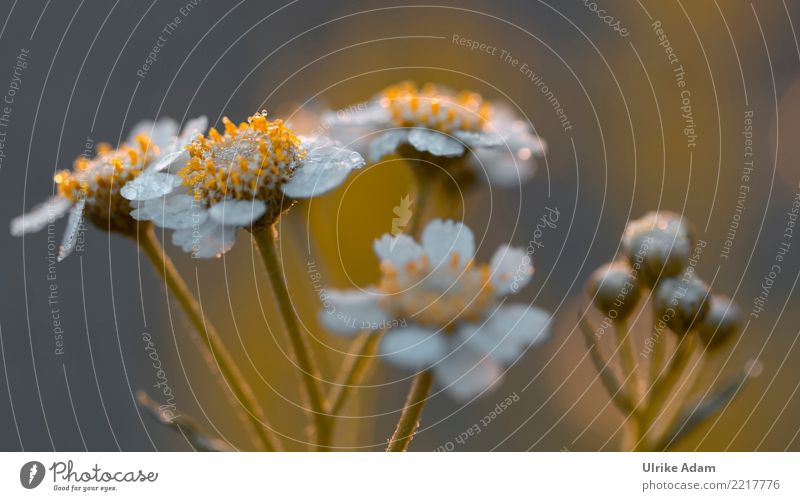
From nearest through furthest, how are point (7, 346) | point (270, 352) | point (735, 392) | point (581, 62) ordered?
Answer: point (735, 392)
point (270, 352)
point (7, 346)
point (581, 62)

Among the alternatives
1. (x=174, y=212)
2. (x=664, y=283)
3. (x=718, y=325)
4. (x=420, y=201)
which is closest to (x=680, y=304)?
(x=664, y=283)

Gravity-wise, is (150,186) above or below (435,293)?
above

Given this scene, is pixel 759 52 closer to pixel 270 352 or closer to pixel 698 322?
pixel 698 322

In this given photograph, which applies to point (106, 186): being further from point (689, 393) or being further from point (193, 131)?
point (689, 393)

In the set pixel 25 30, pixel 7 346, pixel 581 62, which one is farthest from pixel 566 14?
pixel 7 346

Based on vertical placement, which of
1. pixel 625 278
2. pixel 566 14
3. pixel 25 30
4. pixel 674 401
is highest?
pixel 25 30

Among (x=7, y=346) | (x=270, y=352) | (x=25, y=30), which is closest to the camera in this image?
(x=270, y=352)

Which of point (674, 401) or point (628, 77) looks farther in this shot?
point (628, 77)
